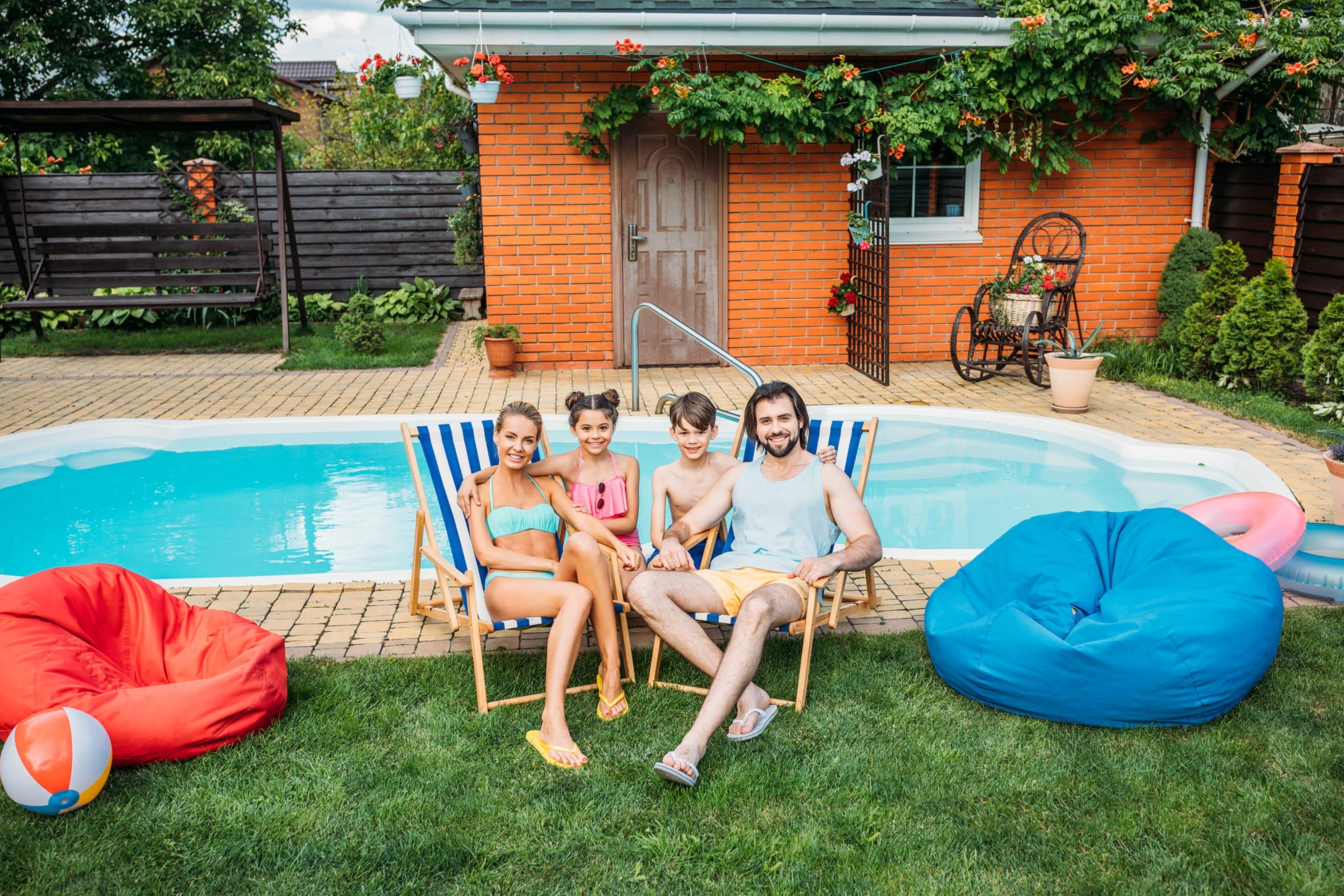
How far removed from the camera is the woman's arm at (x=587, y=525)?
3719 millimetres

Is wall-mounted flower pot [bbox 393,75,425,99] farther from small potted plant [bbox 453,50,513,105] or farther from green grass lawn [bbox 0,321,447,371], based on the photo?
green grass lawn [bbox 0,321,447,371]

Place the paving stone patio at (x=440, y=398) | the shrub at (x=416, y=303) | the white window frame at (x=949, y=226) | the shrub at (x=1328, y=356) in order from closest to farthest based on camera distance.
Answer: the paving stone patio at (x=440, y=398), the shrub at (x=1328, y=356), the white window frame at (x=949, y=226), the shrub at (x=416, y=303)

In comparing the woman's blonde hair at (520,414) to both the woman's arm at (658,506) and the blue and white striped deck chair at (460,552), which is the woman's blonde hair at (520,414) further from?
the woman's arm at (658,506)

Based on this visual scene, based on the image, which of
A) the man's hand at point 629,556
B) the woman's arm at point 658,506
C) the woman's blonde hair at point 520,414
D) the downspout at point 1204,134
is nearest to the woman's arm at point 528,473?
the woman's blonde hair at point 520,414

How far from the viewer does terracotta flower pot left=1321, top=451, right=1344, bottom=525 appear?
480 cm

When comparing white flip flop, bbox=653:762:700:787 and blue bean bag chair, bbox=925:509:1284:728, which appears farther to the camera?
blue bean bag chair, bbox=925:509:1284:728

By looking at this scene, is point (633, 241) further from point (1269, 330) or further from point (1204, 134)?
point (1204, 134)

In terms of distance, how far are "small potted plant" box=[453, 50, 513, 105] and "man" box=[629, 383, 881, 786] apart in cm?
483

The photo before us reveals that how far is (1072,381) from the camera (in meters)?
7.63

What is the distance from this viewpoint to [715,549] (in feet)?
13.7

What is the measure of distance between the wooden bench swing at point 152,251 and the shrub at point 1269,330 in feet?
25.6

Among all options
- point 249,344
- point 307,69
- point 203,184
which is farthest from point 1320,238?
point 307,69

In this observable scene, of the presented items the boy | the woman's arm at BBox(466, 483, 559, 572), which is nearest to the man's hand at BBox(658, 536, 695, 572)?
the boy

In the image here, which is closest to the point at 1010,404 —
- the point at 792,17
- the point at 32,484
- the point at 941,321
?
the point at 941,321
